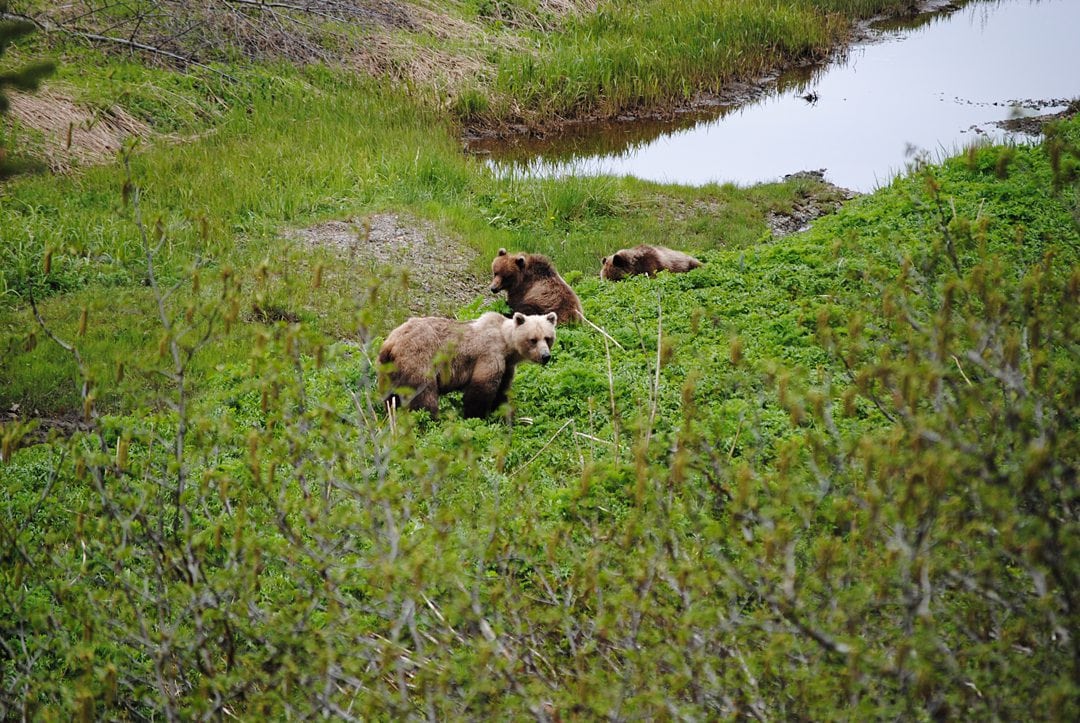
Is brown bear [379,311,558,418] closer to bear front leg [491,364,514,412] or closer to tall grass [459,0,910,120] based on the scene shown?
bear front leg [491,364,514,412]

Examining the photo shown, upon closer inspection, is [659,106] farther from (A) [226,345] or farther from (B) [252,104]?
(A) [226,345]

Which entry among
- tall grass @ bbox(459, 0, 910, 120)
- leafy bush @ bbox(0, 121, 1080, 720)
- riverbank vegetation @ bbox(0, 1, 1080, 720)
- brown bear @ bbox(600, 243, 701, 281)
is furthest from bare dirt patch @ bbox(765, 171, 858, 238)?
leafy bush @ bbox(0, 121, 1080, 720)

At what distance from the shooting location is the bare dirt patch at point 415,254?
10.6 metres

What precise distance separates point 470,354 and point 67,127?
307 inches

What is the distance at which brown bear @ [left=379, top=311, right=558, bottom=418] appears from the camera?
730 centimetres

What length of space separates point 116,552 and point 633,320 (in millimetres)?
5674

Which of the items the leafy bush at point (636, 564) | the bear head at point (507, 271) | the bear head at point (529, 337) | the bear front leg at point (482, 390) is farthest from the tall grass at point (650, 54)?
the leafy bush at point (636, 564)

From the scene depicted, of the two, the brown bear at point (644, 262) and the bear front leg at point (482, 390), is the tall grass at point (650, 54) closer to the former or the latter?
the brown bear at point (644, 262)

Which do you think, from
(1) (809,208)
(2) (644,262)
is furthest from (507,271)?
(1) (809,208)

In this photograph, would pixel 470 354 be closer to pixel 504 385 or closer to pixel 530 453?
pixel 504 385

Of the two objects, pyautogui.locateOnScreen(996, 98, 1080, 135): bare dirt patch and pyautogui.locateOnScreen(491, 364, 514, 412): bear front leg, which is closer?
pyautogui.locateOnScreen(491, 364, 514, 412): bear front leg

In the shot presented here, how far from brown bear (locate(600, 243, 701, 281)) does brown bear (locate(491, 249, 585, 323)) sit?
1.09 m

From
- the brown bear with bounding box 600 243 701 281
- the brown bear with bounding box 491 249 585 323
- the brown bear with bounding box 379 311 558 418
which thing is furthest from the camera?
the brown bear with bounding box 600 243 701 281

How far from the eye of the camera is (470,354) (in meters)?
7.59
